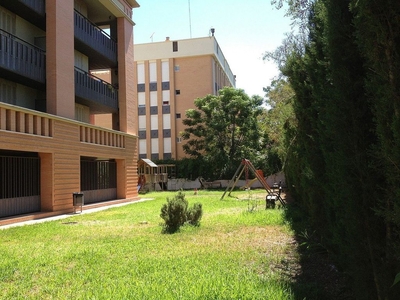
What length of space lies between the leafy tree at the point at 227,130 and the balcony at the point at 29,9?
72.0 feet

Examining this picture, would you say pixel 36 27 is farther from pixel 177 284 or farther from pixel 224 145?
pixel 224 145

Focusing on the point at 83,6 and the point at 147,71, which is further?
the point at 147,71

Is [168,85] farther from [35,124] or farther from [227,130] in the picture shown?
[35,124]

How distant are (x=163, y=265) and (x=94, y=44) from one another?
1671 cm

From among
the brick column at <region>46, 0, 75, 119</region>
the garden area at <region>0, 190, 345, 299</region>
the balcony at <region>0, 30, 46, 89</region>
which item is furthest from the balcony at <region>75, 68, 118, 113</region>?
the garden area at <region>0, 190, 345, 299</region>

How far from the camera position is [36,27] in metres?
17.8

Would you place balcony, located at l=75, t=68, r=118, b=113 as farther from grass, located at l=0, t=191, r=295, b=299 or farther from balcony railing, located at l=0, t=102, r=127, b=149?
grass, located at l=0, t=191, r=295, b=299

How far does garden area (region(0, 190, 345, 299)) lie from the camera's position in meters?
4.82

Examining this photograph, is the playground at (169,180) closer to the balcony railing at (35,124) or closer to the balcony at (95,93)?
the balcony at (95,93)

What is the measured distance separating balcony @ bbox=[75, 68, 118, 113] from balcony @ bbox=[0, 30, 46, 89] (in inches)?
88.9

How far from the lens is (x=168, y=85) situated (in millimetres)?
45562

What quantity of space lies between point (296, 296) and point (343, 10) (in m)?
3.20

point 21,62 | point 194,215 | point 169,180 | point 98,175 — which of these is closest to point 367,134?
point 194,215

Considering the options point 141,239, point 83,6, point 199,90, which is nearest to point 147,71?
point 199,90
